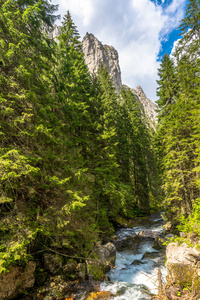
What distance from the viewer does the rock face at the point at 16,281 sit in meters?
4.63

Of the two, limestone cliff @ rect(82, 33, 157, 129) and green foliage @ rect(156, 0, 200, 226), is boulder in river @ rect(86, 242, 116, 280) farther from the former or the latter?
limestone cliff @ rect(82, 33, 157, 129)

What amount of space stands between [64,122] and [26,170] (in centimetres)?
549

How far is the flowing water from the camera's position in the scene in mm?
6266

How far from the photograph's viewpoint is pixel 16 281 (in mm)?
4930

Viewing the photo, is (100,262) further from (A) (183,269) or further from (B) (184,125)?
(B) (184,125)

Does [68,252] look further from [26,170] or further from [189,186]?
[189,186]

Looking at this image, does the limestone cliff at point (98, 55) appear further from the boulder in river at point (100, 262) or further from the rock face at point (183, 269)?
the rock face at point (183, 269)

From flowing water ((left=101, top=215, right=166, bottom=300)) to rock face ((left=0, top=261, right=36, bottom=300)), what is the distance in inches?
125

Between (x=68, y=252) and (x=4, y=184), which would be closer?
(x=4, y=184)

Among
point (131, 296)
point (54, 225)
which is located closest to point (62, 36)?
point (54, 225)

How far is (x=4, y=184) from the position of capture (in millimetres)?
5219

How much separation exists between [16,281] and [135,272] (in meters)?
6.10

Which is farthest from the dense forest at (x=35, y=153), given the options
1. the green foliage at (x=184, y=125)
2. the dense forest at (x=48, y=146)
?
the green foliage at (x=184, y=125)

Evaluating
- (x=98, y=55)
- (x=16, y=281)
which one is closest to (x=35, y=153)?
(x=16, y=281)
